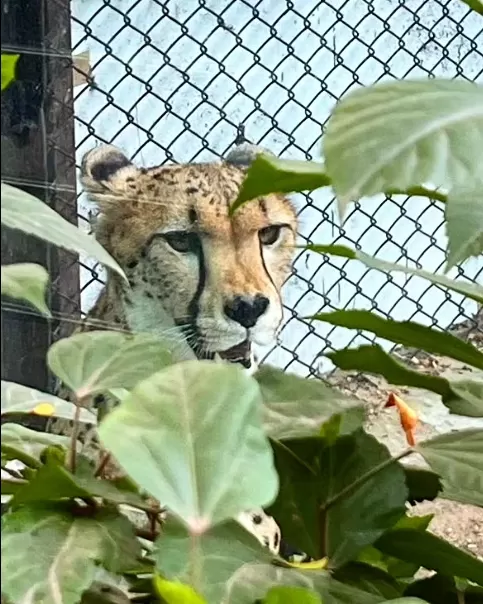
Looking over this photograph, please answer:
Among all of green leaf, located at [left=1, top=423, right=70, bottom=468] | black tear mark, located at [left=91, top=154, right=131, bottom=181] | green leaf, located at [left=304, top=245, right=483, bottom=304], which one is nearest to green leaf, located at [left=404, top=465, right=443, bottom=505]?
green leaf, located at [left=304, top=245, right=483, bottom=304]

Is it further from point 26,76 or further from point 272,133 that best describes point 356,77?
point 26,76

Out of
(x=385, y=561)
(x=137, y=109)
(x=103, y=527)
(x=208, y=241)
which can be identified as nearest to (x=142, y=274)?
(x=208, y=241)

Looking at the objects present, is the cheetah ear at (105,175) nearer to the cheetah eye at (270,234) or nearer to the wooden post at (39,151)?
the wooden post at (39,151)

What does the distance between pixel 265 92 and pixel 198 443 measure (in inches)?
59.5

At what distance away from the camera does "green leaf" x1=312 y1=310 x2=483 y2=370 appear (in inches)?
24.4

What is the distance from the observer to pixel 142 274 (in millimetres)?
1392

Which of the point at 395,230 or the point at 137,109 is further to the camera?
the point at 395,230

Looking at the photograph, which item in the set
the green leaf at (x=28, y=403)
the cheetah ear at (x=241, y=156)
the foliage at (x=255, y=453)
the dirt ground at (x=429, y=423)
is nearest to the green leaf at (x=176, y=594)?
the foliage at (x=255, y=453)

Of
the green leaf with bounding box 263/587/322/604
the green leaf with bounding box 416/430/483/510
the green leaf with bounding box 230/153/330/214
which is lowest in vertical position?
the green leaf with bounding box 263/587/322/604

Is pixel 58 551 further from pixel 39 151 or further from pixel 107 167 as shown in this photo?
pixel 107 167

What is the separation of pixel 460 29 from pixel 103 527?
185 centimetres

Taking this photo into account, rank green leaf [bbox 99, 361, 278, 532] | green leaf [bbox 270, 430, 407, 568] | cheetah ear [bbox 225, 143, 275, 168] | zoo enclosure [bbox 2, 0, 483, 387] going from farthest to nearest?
cheetah ear [bbox 225, 143, 275, 168], zoo enclosure [bbox 2, 0, 483, 387], green leaf [bbox 270, 430, 407, 568], green leaf [bbox 99, 361, 278, 532]

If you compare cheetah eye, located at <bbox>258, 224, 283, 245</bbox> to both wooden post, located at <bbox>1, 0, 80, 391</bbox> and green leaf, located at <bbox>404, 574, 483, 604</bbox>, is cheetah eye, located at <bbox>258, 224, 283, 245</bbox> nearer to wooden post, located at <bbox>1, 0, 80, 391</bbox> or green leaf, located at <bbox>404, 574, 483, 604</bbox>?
wooden post, located at <bbox>1, 0, 80, 391</bbox>

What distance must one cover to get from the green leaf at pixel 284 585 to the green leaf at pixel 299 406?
0.09m
